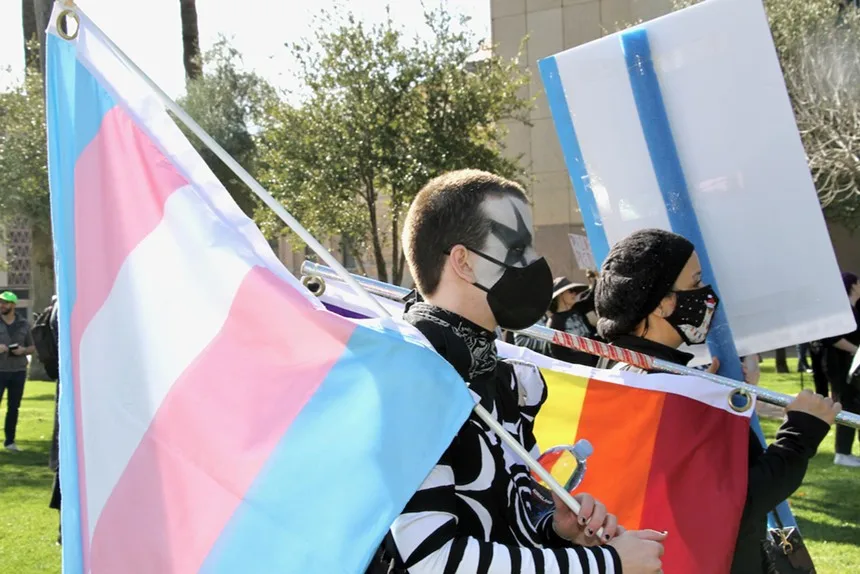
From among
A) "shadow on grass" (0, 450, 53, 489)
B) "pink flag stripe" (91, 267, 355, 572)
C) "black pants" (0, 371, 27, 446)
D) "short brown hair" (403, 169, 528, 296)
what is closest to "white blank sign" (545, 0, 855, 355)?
"short brown hair" (403, 169, 528, 296)

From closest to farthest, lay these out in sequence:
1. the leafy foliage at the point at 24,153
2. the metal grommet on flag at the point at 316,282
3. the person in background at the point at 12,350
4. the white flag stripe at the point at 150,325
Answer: the white flag stripe at the point at 150,325 → the metal grommet on flag at the point at 316,282 → the person in background at the point at 12,350 → the leafy foliage at the point at 24,153

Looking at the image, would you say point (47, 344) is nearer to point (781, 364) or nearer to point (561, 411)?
point (561, 411)

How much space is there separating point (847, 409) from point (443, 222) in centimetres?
708

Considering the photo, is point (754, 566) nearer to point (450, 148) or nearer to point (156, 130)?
point (156, 130)

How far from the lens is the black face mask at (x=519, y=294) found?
2.20 m

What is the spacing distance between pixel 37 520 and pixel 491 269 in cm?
683

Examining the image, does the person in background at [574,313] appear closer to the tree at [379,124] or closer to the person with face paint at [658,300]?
the person with face paint at [658,300]

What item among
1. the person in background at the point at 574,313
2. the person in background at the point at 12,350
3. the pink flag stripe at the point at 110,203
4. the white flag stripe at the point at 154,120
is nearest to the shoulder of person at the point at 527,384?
the white flag stripe at the point at 154,120

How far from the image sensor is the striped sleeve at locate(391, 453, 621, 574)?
1853 millimetres

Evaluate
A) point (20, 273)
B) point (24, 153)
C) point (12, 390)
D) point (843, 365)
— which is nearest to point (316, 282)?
point (843, 365)

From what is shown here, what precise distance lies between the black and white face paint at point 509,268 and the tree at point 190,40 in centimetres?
2512

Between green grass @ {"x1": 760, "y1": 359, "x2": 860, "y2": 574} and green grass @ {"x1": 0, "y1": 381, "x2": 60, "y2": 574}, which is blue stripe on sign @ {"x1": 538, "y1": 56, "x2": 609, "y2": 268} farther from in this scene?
green grass @ {"x1": 0, "y1": 381, "x2": 60, "y2": 574}

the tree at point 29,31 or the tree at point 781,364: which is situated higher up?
the tree at point 29,31

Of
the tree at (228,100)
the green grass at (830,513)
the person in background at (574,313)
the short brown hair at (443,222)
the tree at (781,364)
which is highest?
the tree at (228,100)
